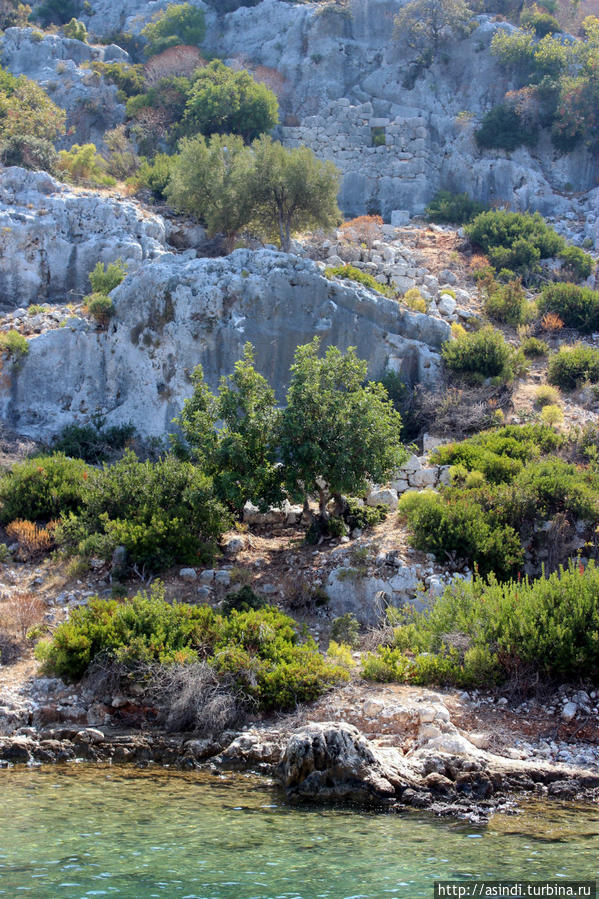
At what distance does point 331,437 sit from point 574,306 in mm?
12147

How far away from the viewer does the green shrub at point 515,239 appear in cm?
2572

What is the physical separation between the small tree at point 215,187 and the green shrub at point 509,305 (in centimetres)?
733

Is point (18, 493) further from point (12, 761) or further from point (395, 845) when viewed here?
point (395, 845)

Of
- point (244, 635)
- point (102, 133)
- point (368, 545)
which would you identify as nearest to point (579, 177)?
point (102, 133)

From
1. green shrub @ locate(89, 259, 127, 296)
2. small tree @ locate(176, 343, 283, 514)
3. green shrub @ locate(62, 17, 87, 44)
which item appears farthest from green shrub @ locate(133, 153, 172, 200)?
small tree @ locate(176, 343, 283, 514)

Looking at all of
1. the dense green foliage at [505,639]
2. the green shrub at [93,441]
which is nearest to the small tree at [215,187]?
the green shrub at [93,441]

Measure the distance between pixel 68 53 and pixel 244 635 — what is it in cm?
3259

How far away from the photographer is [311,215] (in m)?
22.9

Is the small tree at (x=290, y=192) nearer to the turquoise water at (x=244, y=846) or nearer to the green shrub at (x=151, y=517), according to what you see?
the green shrub at (x=151, y=517)

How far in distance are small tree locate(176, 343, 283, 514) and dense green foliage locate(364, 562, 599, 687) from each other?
3782 mm

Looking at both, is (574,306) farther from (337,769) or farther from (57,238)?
(337,769)

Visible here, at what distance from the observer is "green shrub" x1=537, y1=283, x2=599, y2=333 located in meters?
22.5

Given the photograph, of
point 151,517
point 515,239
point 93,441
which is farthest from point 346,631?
point 515,239

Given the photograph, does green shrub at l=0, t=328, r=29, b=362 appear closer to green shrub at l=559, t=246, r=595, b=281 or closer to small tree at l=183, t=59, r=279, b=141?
small tree at l=183, t=59, r=279, b=141
